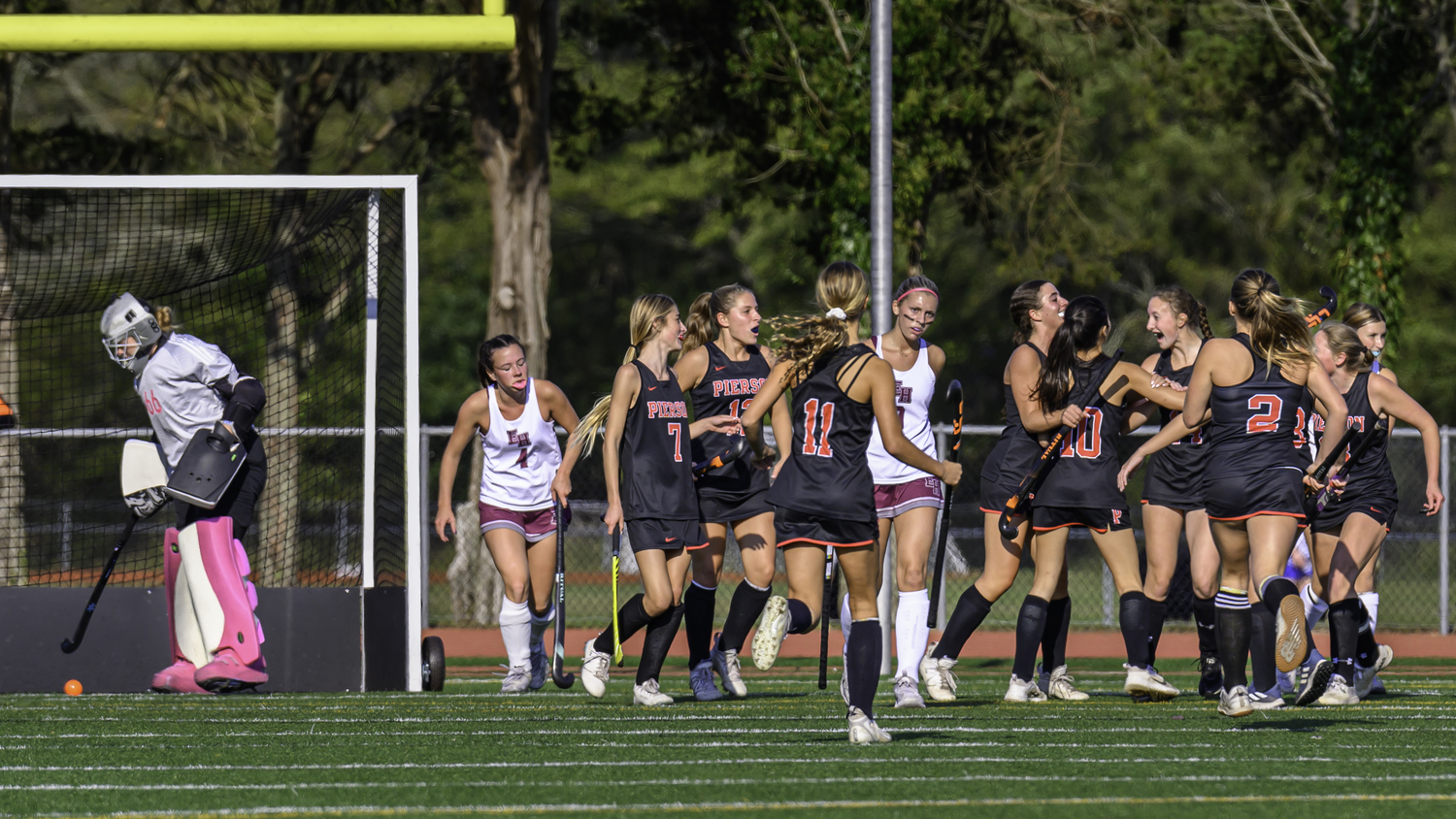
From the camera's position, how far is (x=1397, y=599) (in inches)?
790

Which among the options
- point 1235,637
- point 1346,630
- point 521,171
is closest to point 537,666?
point 1235,637

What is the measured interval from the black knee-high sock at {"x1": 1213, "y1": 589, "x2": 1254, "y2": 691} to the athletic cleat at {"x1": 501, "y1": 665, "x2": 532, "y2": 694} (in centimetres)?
420

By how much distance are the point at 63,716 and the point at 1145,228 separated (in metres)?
29.1

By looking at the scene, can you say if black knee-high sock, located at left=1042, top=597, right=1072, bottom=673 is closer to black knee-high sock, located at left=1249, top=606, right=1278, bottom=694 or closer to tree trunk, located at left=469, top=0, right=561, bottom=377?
black knee-high sock, located at left=1249, top=606, right=1278, bottom=694

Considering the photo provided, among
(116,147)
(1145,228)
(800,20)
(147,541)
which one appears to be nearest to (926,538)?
(800,20)

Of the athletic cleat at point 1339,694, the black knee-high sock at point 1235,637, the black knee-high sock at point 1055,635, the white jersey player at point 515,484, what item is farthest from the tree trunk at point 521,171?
the black knee-high sock at point 1235,637

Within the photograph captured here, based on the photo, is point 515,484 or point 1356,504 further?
point 515,484

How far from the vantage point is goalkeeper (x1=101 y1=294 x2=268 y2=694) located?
31.3ft

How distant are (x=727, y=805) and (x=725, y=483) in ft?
12.0

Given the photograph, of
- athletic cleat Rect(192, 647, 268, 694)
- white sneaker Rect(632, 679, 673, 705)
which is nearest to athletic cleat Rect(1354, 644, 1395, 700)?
white sneaker Rect(632, 679, 673, 705)

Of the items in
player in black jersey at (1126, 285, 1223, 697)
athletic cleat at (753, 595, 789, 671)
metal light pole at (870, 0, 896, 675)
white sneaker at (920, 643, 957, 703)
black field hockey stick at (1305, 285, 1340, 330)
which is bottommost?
white sneaker at (920, 643, 957, 703)

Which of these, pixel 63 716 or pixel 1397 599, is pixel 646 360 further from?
pixel 1397 599

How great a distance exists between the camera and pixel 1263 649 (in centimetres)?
748

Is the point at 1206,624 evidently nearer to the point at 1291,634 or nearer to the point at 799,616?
the point at 1291,634
